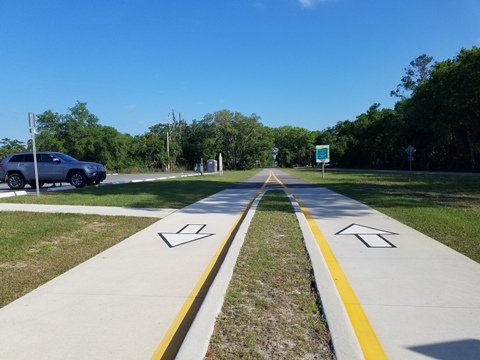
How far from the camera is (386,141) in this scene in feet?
205

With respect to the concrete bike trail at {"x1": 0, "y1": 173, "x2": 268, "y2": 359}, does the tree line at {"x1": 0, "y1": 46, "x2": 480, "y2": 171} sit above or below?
above

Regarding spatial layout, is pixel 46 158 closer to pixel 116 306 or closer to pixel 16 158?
pixel 16 158

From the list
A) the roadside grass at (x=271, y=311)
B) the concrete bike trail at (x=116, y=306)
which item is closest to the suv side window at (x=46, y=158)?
the concrete bike trail at (x=116, y=306)

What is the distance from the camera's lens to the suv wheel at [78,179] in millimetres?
18219

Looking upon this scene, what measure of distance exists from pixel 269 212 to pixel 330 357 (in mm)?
7555

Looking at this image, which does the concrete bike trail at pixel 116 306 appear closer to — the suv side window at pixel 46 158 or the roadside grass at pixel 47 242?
the roadside grass at pixel 47 242

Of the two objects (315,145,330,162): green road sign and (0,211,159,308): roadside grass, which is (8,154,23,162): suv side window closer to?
(0,211,159,308): roadside grass

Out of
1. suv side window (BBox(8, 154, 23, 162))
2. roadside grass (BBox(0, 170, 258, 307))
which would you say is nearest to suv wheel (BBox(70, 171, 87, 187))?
suv side window (BBox(8, 154, 23, 162))

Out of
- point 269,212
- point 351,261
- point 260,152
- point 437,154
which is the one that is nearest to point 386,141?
point 437,154

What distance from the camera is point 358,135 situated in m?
74.2

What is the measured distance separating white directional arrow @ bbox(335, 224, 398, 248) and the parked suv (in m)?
14.2

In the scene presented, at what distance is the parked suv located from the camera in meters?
17.6

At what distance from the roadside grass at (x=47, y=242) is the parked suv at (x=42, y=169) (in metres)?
8.03

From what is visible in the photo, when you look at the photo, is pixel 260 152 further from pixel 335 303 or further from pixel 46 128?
pixel 335 303
